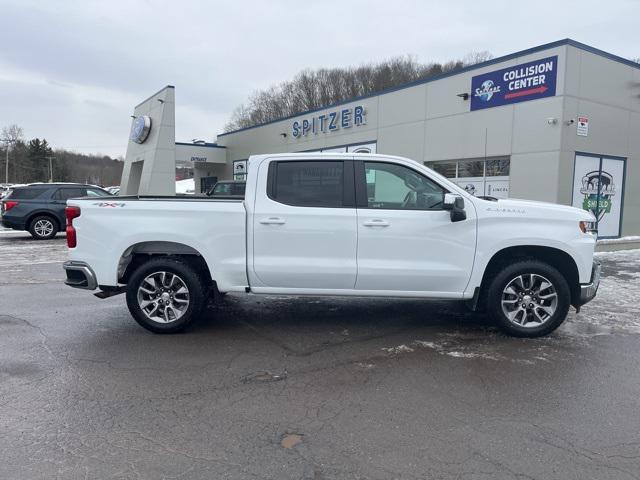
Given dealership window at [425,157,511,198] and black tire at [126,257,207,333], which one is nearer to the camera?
black tire at [126,257,207,333]

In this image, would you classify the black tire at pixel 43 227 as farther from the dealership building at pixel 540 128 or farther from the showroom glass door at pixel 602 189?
the showroom glass door at pixel 602 189

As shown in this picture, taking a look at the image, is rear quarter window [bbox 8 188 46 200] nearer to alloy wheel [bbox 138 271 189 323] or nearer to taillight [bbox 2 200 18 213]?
taillight [bbox 2 200 18 213]

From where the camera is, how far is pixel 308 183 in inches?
213

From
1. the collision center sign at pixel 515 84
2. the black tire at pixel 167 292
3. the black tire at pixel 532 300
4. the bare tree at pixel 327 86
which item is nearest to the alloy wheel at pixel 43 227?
the black tire at pixel 167 292

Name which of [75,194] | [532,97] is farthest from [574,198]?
[75,194]

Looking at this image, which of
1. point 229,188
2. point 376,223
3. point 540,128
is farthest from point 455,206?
point 229,188

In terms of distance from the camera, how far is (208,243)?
5312 mm

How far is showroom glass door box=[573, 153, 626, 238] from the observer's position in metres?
14.4

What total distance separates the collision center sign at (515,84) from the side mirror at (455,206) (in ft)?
35.2

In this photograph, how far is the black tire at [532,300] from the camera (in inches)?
207

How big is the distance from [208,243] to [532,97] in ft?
40.8

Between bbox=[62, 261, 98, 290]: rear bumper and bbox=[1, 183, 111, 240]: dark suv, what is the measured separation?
35.3ft

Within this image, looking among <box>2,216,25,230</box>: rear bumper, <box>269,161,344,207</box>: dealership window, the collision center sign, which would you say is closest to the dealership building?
the collision center sign

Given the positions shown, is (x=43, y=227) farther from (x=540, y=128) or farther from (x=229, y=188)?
(x=540, y=128)
